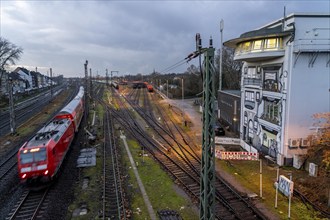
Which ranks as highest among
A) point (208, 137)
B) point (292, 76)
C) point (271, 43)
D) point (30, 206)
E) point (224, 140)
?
point (271, 43)

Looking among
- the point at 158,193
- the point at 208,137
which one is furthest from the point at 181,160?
the point at 208,137

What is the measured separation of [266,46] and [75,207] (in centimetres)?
1912

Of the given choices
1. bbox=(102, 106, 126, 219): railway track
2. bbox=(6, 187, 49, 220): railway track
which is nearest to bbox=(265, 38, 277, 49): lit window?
bbox=(102, 106, 126, 219): railway track

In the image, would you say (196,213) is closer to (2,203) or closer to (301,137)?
(2,203)

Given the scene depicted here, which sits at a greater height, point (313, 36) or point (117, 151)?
point (313, 36)

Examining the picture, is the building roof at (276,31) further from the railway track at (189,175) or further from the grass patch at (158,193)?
the grass patch at (158,193)

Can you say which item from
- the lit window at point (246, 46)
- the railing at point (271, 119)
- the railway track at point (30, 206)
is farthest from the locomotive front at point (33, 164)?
the lit window at point (246, 46)

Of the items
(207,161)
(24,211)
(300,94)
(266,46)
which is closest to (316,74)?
(300,94)

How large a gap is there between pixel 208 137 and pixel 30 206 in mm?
11602

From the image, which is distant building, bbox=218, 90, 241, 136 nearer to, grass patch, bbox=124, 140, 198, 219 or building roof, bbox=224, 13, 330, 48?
building roof, bbox=224, 13, 330, 48

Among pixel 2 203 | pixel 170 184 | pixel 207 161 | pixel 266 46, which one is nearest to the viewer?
pixel 207 161

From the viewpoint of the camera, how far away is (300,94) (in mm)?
22594

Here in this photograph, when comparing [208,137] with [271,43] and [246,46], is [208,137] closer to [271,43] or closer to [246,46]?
[271,43]

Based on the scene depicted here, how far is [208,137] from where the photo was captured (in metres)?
9.84
